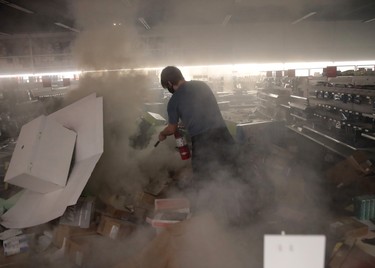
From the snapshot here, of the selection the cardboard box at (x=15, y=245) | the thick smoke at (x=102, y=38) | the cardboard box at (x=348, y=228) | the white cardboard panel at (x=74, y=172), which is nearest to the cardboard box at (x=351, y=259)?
the cardboard box at (x=348, y=228)

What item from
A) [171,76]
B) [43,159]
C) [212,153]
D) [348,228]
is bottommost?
[348,228]

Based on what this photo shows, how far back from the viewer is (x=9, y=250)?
1829 millimetres

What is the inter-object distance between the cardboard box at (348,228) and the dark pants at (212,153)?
2.54ft

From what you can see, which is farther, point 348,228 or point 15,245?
point 348,228

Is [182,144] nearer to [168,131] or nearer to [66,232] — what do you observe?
[168,131]

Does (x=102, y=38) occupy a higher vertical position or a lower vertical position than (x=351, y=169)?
higher

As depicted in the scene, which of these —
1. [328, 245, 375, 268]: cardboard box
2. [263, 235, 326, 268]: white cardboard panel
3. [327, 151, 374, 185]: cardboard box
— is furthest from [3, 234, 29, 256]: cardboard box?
[327, 151, 374, 185]: cardboard box

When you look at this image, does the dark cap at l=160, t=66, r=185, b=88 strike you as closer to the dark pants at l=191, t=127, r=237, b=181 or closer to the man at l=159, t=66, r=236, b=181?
the man at l=159, t=66, r=236, b=181

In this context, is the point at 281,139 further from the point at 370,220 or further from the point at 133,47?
the point at 133,47

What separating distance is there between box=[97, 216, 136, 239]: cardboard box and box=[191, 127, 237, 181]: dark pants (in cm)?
61

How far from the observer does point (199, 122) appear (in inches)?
84.9

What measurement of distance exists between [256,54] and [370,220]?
506 centimetres

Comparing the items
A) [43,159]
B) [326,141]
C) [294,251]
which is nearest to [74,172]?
[43,159]

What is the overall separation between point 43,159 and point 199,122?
3.44ft
